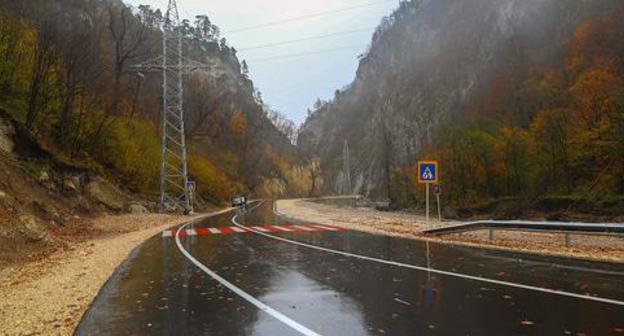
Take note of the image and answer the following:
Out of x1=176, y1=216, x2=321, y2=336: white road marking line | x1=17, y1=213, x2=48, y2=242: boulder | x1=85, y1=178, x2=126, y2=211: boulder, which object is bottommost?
x1=176, y1=216, x2=321, y2=336: white road marking line

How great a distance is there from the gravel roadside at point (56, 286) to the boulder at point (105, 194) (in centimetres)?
1272

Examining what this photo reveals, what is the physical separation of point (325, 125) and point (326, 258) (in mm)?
181391

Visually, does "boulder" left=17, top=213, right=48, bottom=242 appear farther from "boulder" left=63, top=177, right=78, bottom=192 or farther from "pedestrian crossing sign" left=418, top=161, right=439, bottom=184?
"pedestrian crossing sign" left=418, top=161, right=439, bottom=184

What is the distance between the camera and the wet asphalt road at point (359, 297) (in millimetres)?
5863

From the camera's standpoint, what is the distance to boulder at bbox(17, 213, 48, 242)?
1450 cm

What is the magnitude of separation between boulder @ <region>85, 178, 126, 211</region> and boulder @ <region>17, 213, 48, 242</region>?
13.5 m

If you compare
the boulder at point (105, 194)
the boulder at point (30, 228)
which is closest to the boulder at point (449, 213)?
the boulder at point (105, 194)

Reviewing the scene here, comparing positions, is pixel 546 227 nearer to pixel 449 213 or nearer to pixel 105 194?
pixel 105 194

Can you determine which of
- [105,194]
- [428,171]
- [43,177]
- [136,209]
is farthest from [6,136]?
[428,171]

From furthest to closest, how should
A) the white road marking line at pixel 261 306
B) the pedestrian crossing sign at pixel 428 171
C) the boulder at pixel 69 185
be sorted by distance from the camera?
the boulder at pixel 69 185
the pedestrian crossing sign at pixel 428 171
the white road marking line at pixel 261 306

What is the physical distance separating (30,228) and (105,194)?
51.9 feet

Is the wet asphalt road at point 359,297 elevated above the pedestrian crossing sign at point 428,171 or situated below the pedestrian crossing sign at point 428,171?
below

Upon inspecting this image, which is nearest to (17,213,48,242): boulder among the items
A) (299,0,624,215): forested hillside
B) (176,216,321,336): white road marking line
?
(176,216,321,336): white road marking line

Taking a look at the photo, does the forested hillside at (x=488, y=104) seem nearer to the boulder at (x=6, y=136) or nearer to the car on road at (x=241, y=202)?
the car on road at (x=241, y=202)
